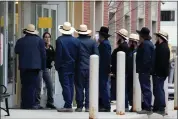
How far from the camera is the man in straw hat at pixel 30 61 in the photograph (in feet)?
44.6

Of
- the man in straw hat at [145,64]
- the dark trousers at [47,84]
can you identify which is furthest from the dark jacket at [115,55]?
the dark trousers at [47,84]

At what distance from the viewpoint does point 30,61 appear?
1355cm

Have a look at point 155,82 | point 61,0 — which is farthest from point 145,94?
point 61,0

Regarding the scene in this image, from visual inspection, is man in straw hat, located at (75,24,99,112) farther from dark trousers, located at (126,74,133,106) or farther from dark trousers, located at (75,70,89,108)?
dark trousers, located at (126,74,133,106)

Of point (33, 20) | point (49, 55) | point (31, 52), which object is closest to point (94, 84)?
point (31, 52)

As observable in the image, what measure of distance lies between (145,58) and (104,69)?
1173 mm

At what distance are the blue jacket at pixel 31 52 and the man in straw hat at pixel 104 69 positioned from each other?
1274mm

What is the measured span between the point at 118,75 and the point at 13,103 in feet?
11.7

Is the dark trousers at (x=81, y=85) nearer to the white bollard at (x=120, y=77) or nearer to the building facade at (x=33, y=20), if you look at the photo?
the white bollard at (x=120, y=77)

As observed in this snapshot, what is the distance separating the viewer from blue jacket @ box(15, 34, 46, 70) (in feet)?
44.5

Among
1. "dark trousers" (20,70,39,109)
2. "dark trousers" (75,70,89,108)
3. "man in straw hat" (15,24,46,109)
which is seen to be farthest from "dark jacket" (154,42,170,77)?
"dark trousers" (20,70,39,109)

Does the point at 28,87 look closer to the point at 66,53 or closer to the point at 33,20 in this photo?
the point at 66,53

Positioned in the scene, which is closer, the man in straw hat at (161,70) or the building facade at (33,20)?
the man in straw hat at (161,70)

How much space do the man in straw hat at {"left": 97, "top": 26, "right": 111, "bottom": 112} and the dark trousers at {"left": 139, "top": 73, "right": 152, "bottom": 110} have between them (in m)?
0.99
